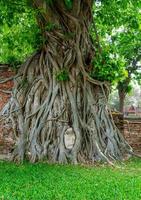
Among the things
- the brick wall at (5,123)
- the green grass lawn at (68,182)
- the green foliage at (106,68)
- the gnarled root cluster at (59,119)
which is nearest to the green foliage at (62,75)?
the gnarled root cluster at (59,119)

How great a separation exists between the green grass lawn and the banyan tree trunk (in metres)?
0.75

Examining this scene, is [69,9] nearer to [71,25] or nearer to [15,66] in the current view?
[71,25]

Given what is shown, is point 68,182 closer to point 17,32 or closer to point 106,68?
point 106,68

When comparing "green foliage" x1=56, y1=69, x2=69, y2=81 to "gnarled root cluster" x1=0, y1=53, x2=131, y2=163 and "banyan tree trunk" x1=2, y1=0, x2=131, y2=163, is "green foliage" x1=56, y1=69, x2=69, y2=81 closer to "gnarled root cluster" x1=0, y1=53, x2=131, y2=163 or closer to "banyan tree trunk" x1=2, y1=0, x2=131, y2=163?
"banyan tree trunk" x1=2, y1=0, x2=131, y2=163

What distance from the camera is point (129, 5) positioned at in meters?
10.9

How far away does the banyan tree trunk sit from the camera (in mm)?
8883

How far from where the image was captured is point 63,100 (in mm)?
9180

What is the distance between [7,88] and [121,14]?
11.0 ft

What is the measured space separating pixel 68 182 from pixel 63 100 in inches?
123

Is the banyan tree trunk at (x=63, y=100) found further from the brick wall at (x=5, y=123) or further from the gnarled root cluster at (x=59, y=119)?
the brick wall at (x=5, y=123)

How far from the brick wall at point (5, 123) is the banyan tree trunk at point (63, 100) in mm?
315

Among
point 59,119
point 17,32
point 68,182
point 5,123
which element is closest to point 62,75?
point 59,119

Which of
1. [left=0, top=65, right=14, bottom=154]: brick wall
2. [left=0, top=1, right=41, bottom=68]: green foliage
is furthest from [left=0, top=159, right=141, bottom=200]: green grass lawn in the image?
[left=0, top=1, right=41, bottom=68]: green foliage

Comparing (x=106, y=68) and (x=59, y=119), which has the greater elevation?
(x=106, y=68)
